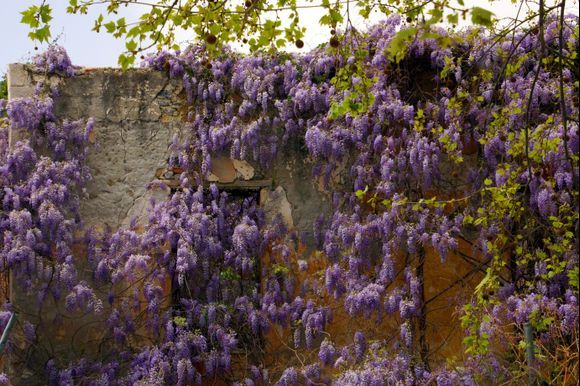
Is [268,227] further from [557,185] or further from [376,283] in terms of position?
[557,185]

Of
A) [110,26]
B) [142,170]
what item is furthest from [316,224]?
[110,26]

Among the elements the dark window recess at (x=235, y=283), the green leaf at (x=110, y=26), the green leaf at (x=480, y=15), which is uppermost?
the green leaf at (x=480, y=15)

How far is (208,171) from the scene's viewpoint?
8062 mm

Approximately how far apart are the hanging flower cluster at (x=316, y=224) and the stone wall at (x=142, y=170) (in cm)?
10

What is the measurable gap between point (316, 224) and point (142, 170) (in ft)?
4.86

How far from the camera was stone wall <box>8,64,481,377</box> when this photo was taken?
7.75m

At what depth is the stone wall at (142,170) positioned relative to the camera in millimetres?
7746

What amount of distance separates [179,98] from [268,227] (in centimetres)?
134

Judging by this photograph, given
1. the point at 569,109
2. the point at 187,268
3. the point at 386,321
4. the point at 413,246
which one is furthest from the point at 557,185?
the point at 187,268

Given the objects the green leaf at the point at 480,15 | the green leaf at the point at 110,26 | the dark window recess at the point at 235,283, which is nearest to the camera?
the green leaf at the point at 480,15

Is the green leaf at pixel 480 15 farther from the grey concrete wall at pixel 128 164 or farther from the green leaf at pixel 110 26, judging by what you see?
the grey concrete wall at pixel 128 164

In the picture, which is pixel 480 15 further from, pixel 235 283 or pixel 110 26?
pixel 235 283

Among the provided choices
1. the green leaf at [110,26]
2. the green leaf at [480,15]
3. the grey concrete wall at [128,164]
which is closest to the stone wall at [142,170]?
the grey concrete wall at [128,164]

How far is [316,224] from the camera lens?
7.86 m
